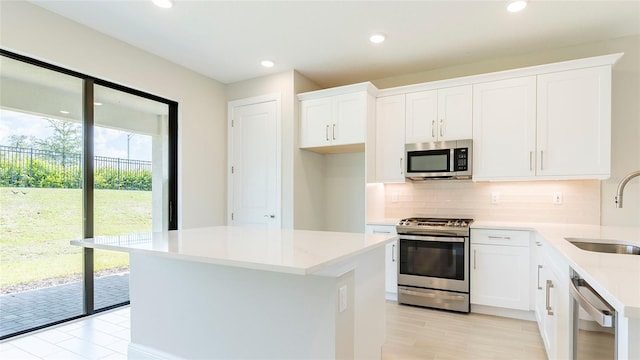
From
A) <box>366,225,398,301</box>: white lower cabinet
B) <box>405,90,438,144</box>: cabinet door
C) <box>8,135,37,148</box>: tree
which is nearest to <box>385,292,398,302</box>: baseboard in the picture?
<box>366,225,398,301</box>: white lower cabinet

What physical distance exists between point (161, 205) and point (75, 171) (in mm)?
953

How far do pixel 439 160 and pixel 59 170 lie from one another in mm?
3605

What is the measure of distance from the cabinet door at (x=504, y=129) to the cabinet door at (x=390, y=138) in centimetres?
75

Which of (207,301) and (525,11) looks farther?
(525,11)

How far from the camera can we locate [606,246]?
2.22 meters

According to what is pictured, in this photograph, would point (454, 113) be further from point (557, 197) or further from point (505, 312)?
point (505, 312)

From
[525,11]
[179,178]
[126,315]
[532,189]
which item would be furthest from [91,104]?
[532,189]

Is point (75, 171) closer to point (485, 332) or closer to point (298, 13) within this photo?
point (298, 13)

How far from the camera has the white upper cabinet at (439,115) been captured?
137 inches

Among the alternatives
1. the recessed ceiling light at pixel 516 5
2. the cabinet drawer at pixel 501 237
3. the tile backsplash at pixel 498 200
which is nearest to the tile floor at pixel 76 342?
the tile backsplash at pixel 498 200

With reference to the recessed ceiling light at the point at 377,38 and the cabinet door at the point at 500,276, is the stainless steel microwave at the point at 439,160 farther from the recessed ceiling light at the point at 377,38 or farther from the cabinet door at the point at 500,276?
the recessed ceiling light at the point at 377,38

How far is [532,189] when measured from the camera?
3473mm

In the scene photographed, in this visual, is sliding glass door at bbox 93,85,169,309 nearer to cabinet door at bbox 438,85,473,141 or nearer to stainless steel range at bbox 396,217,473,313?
stainless steel range at bbox 396,217,473,313

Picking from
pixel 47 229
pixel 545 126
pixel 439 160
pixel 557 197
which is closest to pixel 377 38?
pixel 439 160
